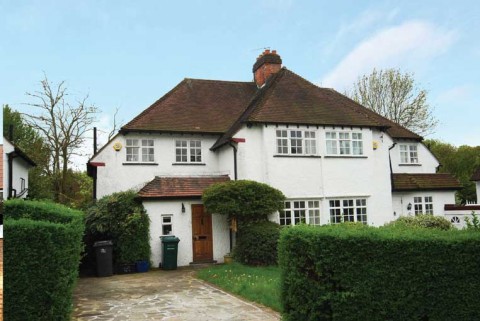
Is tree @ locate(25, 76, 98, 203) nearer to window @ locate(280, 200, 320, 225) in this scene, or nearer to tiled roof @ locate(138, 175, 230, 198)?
tiled roof @ locate(138, 175, 230, 198)

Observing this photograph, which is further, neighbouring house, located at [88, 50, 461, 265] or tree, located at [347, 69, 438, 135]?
tree, located at [347, 69, 438, 135]

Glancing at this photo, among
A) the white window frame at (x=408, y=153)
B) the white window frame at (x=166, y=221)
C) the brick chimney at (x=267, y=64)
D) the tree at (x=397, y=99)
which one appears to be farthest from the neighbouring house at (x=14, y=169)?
the tree at (x=397, y=99)

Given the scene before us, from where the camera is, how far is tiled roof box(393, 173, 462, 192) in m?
21.4

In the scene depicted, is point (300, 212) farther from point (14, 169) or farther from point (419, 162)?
point (14, 169)

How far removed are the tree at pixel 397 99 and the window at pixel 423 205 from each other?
10960mm

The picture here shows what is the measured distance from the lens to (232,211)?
15.6 metres

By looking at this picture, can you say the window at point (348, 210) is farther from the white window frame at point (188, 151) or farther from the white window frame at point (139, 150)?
the white window frame at point (139, 150)

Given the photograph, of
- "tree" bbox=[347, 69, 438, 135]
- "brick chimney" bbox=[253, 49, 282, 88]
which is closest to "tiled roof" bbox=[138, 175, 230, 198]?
"brick chimney" bbox=[253, 49, 282, 88]

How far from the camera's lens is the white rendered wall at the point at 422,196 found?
2138 cm

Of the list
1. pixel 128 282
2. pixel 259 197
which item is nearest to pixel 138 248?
pixel 128 282

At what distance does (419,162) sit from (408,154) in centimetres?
82

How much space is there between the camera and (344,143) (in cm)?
1883

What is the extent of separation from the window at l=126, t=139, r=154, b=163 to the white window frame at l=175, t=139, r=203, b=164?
1186 mm

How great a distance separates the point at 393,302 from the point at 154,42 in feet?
19.4
